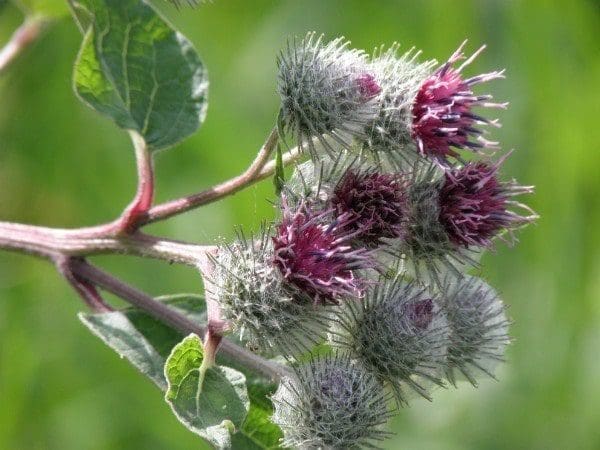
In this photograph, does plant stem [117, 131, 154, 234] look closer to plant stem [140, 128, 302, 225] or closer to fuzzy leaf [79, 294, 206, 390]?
plant stem [140, 128, 302, 225]

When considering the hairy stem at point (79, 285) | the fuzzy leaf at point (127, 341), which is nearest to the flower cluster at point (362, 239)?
the fuzzy leaf at point (127, 341)

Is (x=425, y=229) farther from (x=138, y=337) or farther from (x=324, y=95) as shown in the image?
(x=138, y=337)

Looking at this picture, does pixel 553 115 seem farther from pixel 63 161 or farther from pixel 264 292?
pixel 264 292

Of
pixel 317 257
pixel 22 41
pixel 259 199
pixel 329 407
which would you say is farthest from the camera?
pixel 259 199

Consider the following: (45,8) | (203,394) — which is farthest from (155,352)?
(45,8)

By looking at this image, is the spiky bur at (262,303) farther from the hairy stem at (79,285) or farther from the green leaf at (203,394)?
the hairy stem at (79,285)

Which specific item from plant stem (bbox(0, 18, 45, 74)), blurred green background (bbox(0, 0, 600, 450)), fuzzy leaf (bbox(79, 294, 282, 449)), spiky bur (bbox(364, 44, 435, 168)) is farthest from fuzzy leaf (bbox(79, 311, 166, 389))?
blurred green background (bbox(0, 0, 600, 450))

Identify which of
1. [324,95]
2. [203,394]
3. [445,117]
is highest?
[445,117]
